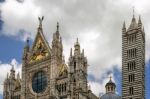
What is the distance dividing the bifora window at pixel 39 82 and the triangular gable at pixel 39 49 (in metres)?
2.07

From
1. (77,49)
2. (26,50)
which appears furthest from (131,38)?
(26,50)

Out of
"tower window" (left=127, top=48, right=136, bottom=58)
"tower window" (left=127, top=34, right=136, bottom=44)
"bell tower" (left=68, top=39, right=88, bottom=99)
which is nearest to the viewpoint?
"bell tower" (left=68, top=39, right=88, bottom=99)

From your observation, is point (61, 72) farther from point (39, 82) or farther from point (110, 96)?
point (110, 96)

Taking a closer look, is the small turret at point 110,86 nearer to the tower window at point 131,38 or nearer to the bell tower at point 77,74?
the tower window at point 131,38

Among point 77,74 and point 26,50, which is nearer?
point 77,74

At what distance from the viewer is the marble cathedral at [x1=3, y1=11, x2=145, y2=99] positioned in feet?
174

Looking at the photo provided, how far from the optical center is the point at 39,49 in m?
58.1

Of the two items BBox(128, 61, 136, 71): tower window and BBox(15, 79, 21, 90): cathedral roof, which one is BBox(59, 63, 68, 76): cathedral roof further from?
BBox(128, 61, 136, 71): tower window

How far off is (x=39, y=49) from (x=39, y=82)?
432cm

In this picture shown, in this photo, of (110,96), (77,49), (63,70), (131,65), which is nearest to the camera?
(77,49)

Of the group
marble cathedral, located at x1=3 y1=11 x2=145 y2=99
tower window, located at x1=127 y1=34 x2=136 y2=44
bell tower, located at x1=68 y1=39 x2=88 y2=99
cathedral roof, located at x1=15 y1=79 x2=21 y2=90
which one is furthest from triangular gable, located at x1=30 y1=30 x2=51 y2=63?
tower window, located at x1=127 y1=34 x2=136 y2=44

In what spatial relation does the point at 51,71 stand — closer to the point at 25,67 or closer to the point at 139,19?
the point at 25,67

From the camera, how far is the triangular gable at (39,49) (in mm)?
57094

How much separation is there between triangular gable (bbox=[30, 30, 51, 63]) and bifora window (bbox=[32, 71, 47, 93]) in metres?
2.07
